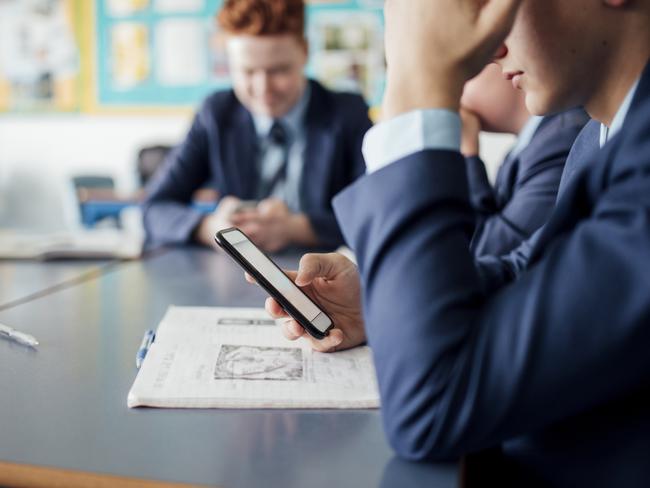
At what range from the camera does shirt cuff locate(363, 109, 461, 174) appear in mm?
507

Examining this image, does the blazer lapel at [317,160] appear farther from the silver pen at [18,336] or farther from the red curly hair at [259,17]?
the silver pen at [18,336]

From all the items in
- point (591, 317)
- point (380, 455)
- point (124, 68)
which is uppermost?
point (591, 317)

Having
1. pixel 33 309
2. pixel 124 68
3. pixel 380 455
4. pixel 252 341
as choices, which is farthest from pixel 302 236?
pixel 124 68

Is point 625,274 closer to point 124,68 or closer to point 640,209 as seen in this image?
point 640,209

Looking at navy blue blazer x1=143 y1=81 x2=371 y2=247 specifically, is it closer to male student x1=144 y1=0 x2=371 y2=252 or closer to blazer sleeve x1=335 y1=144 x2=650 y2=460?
male student x1=144 y1=0 x2=371 y2=252

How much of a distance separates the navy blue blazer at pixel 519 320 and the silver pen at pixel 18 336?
48 cm

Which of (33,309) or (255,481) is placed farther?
(33,309)

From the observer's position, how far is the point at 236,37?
1813 mm

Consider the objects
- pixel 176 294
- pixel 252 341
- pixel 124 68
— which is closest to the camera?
pixel 252 341

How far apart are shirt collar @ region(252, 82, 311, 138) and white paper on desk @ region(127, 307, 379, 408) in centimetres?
117

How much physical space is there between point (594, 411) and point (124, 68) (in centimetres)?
411

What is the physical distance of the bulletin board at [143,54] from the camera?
151 inches

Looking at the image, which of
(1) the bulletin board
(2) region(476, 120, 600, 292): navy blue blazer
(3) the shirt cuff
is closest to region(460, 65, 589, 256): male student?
(2) region(476, 120, 600, 292): navy blue blazer

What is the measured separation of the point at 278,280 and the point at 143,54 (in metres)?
3.75
